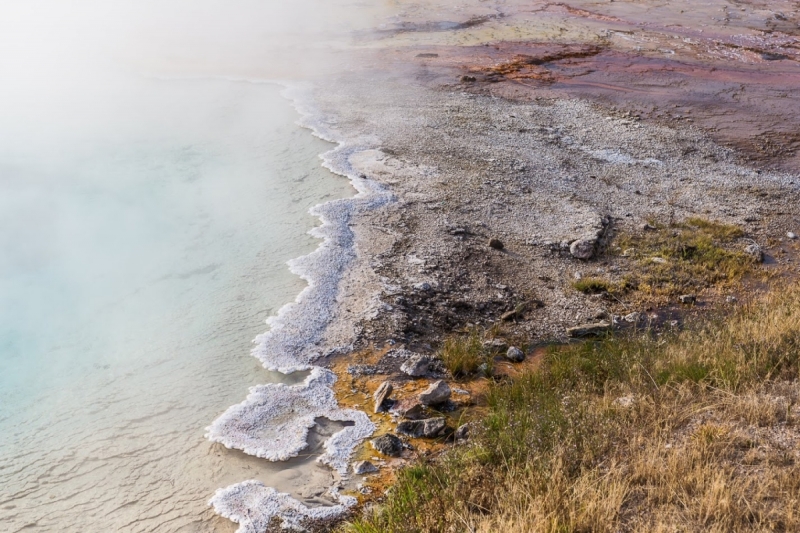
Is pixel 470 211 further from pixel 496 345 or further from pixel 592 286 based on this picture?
pixel 496 345

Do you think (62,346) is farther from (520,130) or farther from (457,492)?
(520,130)

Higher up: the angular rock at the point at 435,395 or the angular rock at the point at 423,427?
the angular rock at the point at 435,395

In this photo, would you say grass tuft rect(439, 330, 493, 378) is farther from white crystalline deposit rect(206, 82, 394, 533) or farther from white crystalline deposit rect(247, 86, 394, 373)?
white crystalline deposit rect(247, 86, 394, 373)

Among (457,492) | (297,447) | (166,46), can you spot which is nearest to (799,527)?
(457,492)

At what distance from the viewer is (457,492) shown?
283 centimetres

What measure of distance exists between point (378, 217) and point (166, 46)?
11096mm

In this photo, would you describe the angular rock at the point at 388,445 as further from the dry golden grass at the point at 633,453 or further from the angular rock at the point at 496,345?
the angular rock at the point at 496,345

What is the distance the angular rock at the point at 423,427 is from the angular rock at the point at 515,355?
981mm

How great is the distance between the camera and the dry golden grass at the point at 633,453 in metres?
2.54

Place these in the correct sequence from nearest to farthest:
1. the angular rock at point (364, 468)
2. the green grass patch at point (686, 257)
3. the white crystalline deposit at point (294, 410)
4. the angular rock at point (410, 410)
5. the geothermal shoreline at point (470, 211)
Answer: the white crystalline deposit at point (294, 410) → the angular rock at point (364, 468) → the angular rock at point (410, 410) → the geothermal shoreline at point (470, 211) → the green grass patch at point (686, 257)

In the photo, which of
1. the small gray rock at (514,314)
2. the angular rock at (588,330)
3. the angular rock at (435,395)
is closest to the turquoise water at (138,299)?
the angular rock at (435,395)

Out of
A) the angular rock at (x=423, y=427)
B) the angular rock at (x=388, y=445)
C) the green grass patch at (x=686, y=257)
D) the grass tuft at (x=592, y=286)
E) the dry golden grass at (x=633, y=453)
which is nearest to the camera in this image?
the dry golden grass at (x=633, y=453)

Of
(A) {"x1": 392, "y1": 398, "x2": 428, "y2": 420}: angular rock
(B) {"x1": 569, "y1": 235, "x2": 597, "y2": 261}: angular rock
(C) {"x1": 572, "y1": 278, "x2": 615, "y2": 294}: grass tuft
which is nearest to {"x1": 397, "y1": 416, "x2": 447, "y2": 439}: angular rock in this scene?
(A) {"x1": 392, "y1": 398, "x2": 428, "y2": 420}: angular rock

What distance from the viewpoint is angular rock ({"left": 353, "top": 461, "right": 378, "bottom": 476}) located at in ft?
11.6
